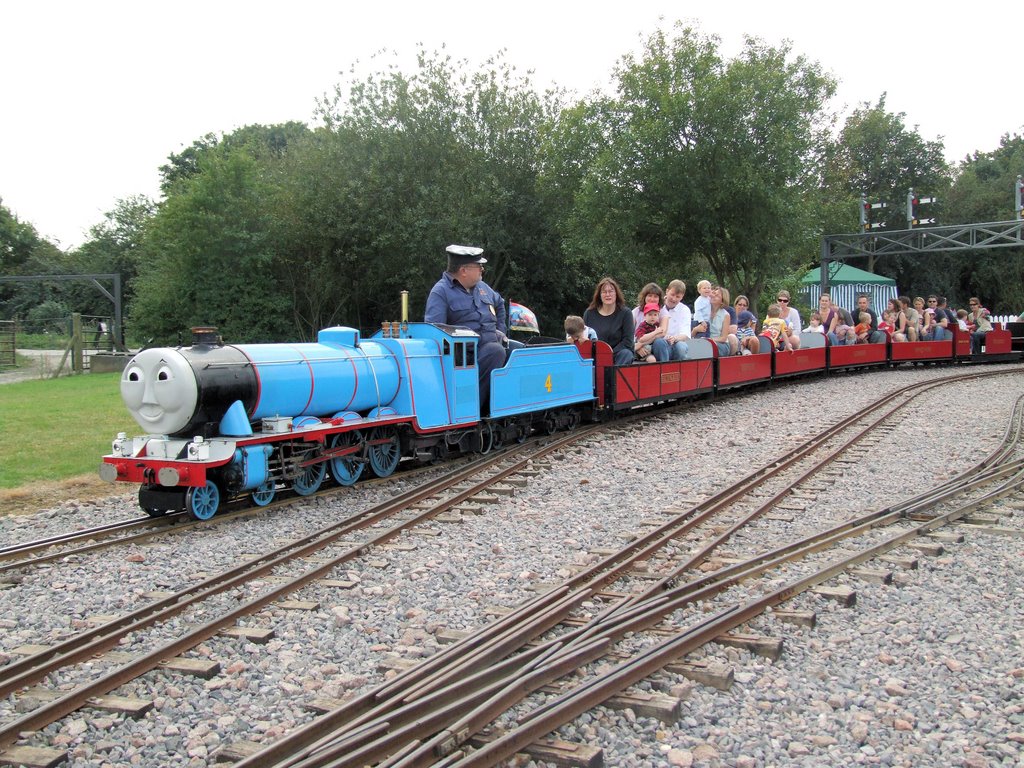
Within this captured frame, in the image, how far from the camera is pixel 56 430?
1205cm

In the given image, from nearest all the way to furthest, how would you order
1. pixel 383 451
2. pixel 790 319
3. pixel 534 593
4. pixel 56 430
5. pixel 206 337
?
1. pixel 534 593
2. pixel 206 337
3. pixel 383 451
4. pixel 56 430
5. pixel 790 319

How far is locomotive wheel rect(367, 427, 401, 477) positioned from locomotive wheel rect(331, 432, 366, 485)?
19 centimetres

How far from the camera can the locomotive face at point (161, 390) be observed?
261 inches

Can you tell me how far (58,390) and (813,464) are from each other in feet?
55.0

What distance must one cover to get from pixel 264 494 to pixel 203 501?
60cm

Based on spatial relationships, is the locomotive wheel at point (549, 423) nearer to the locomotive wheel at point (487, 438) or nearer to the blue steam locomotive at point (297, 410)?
the blue steam locomotive at point (297, 410)

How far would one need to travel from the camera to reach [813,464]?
8.73 metres

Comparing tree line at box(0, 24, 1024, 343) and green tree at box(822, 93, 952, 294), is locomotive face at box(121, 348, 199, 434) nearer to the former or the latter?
tree line at box(0, 24, 1024, 343)

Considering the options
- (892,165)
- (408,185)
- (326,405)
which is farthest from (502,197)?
(892,165)

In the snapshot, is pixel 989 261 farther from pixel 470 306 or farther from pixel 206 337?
pixel 206 337

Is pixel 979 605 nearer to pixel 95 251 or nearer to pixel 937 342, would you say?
pixel 937 342

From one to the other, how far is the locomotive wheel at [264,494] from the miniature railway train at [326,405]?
12mm

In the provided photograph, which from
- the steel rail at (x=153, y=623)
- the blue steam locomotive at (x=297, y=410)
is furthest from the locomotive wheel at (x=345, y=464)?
the steel rail at (x=153, y=623)

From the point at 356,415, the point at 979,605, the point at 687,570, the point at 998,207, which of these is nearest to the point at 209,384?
the point at 356,415
